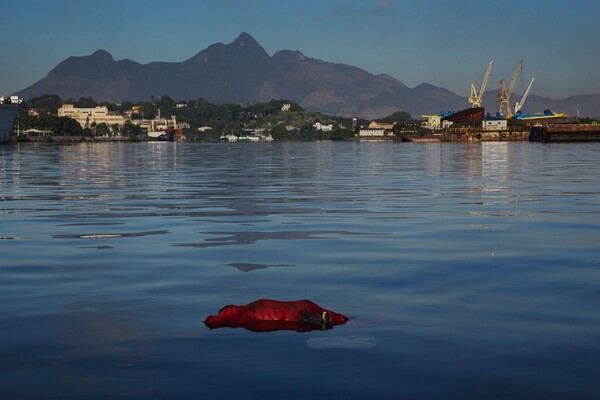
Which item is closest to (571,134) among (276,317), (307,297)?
(307,297)

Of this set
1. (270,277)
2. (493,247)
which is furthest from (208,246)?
(493,247)

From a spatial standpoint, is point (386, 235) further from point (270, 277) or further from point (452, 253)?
point (270, 277)

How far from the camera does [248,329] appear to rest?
33.4 feet

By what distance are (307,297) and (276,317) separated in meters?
1.62

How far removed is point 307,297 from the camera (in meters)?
12.1

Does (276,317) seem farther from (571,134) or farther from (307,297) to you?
(571,134)

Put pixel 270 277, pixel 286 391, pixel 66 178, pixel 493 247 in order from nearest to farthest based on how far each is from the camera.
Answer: pixel 286 391, pixel 270 277, pixel 493 247, pixel 66 178

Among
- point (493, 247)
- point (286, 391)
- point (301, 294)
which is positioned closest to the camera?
point (286, 391)

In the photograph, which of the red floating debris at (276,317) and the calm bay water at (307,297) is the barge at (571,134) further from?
the red floating debris at (276,317)

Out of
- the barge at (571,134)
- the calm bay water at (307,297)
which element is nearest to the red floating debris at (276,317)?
the calm bay water at (307,297)

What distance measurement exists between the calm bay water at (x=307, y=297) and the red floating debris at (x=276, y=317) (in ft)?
0.85

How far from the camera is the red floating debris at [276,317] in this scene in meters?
10.3

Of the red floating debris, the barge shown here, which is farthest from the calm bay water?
the barge

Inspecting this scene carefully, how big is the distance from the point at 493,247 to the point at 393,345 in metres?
8.31
